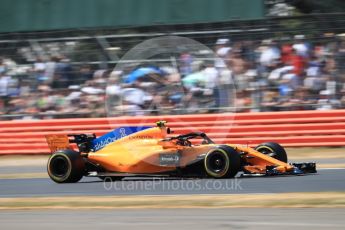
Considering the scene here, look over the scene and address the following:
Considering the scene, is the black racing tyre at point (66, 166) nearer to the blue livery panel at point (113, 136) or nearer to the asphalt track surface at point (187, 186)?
the asphalt track surface at point (187, 186)

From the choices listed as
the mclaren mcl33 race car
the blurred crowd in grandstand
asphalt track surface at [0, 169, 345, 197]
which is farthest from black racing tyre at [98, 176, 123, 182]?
the blurred crowd in grandstand

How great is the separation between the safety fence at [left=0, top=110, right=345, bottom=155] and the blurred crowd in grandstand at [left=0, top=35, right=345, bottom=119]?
208 millimetres

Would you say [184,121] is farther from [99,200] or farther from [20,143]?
[99,200]

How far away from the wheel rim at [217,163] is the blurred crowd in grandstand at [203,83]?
507 centimetres

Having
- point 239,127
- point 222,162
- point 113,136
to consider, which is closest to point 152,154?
point 113,136

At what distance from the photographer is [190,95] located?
643 inches

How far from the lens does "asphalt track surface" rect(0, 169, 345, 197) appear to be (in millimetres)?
9812

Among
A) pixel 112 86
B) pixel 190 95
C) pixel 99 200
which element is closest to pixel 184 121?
pixel 190 95

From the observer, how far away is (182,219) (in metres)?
7.39

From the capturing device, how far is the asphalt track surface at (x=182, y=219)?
687 centimetres

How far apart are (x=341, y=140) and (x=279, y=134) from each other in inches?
51.5

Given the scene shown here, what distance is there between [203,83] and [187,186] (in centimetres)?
553

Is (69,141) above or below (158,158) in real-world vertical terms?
above

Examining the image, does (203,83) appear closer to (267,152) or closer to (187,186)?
(267,152)
